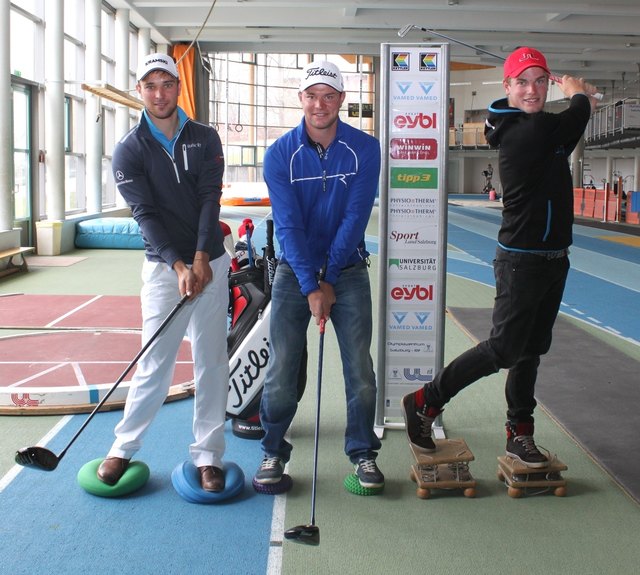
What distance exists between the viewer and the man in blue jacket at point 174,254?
11.0 ft

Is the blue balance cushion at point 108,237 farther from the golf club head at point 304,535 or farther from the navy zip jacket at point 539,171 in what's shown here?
the golf club head at point 304,535

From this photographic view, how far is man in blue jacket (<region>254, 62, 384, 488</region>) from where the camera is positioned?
3348mm

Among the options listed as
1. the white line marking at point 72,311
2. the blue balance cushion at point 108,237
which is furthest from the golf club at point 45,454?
the blue balance cushion at point 108,237

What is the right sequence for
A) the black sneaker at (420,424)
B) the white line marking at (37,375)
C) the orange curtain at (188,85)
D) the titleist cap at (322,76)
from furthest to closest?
1. the orange curtain at (188,85)
2. the white line marking at (37,375)
3. the black sneaker at (420,424)
4. the titleist cap at (322,76)

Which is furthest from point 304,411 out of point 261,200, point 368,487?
point 261,200

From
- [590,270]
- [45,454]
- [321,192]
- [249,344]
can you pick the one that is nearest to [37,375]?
[249,344]

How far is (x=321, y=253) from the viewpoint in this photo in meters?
3.49

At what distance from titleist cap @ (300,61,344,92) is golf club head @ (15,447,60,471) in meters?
1.85

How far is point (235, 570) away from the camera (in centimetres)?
275

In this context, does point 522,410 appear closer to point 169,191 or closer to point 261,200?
point 169,191

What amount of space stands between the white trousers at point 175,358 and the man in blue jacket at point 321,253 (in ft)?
0.75

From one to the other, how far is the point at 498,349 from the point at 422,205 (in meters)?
1.09

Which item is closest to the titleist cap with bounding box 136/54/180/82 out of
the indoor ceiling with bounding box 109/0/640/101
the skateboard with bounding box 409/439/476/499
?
the skateboard with bounding box 409/439/476/499

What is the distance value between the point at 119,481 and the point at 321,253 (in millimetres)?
1300
